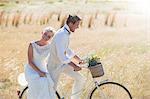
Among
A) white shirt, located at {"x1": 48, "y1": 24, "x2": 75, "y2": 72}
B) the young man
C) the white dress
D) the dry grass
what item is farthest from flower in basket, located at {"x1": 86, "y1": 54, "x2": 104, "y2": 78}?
the dry grass

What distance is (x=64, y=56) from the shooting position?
7973 millimetres

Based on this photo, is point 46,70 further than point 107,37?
No

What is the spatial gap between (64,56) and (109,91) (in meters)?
1.49

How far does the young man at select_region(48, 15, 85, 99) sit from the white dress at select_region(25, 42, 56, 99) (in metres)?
0.13

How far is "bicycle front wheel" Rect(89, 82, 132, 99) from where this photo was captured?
8.43 m

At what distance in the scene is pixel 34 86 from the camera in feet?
26.9

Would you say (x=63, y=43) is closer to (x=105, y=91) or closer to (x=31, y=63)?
(x=31, y=63)

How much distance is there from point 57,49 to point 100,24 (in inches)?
640

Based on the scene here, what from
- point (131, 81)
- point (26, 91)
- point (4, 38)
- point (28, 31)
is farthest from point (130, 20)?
point (26, 91)

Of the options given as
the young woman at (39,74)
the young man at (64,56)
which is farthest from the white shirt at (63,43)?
the young woman at (39,74)

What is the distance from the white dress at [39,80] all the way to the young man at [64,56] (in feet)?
0.42

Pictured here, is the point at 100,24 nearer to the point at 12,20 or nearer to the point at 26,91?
the point at 12,20

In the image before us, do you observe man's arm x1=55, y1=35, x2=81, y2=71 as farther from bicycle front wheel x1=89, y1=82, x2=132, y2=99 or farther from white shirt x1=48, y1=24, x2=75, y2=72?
bicycle front wheel x1=89, y1=82, x2=132, y2=99

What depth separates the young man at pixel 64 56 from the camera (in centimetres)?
793
